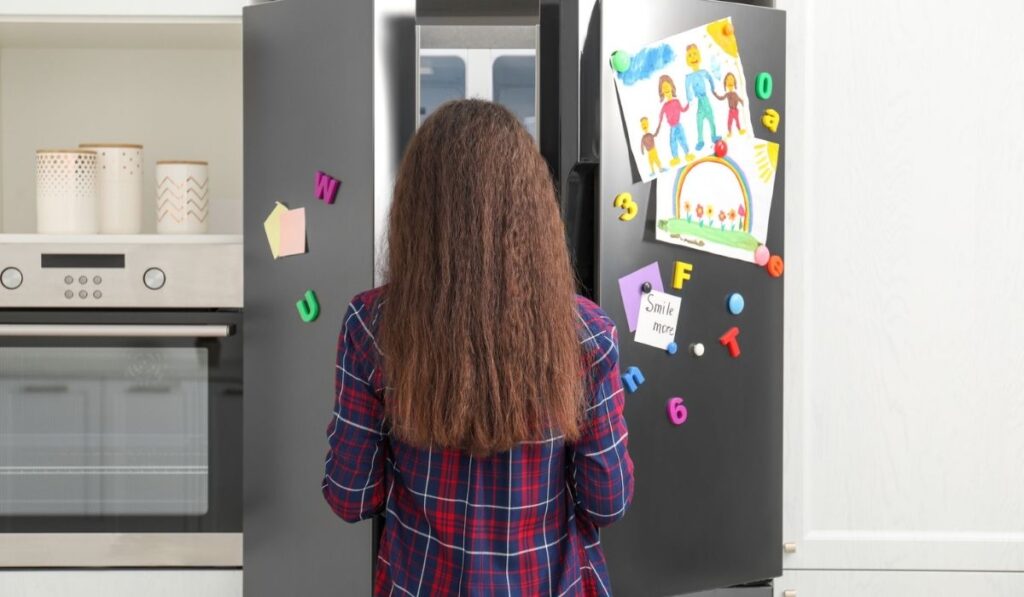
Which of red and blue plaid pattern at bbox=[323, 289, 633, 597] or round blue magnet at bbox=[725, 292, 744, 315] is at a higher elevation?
round blue magnet at bbox=[725, 292, 744, 315]

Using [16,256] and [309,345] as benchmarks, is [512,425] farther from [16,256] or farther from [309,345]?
[16,256]

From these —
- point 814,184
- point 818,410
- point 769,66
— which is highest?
point 769,66

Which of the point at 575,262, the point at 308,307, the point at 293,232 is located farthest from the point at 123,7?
the point at 575,262

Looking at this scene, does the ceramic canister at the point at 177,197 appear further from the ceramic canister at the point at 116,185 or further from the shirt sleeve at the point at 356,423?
the shirt sleeve at the point at 356,423

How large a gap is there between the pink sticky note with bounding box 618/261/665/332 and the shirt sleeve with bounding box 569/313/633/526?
0.35m

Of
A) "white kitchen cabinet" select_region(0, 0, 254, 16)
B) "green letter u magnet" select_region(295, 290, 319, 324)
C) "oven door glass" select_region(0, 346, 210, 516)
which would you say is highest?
"white kitchen cabinet" select_region(0, 0, 254, 16)

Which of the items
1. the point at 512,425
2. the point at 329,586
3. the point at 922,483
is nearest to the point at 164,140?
the point at 329,586

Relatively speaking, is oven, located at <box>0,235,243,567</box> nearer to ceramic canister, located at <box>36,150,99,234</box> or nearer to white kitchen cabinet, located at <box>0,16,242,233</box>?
ceramic canister, located at <box>36,150,99,234</box>

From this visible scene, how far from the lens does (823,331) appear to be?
1.76m

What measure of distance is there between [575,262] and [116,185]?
3.02ft

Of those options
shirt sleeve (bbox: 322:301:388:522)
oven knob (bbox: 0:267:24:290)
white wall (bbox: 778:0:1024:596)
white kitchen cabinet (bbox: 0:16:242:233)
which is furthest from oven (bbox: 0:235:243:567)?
white wall (bbox: 778:0:1024:596)

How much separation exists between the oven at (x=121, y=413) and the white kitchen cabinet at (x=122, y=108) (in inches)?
15.1

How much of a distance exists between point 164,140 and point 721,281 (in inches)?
49.5

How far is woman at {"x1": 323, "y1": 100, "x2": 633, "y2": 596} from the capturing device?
1.05m
